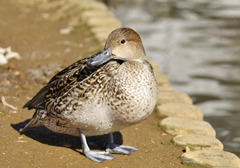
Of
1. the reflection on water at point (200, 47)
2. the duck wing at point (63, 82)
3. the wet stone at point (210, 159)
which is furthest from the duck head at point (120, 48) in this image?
the reflection on water at point (200, 47)

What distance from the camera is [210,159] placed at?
4312 millimetres

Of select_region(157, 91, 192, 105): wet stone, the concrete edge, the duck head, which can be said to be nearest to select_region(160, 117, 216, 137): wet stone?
the concrete edge

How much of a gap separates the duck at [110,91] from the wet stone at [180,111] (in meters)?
1.33

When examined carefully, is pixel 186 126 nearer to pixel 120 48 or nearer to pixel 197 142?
pixel 197 142

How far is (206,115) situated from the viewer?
626cm

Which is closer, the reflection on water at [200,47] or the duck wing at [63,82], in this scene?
the duck wing at [63,82]

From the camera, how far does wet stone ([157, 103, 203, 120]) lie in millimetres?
5391

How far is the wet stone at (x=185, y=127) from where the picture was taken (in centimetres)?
501

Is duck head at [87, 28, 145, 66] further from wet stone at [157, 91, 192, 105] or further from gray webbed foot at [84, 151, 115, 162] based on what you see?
wet stone at [157, 91, 192, 105]

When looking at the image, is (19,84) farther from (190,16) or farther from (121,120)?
(190,16)

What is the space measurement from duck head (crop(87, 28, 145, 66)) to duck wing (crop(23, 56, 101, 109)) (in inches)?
7.8

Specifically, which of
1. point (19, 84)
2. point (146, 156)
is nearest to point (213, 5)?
point (19, 84)

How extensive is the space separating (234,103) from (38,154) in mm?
3389

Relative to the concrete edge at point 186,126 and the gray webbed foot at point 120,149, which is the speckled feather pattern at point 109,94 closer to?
the gray webbed foot at point 120,149
